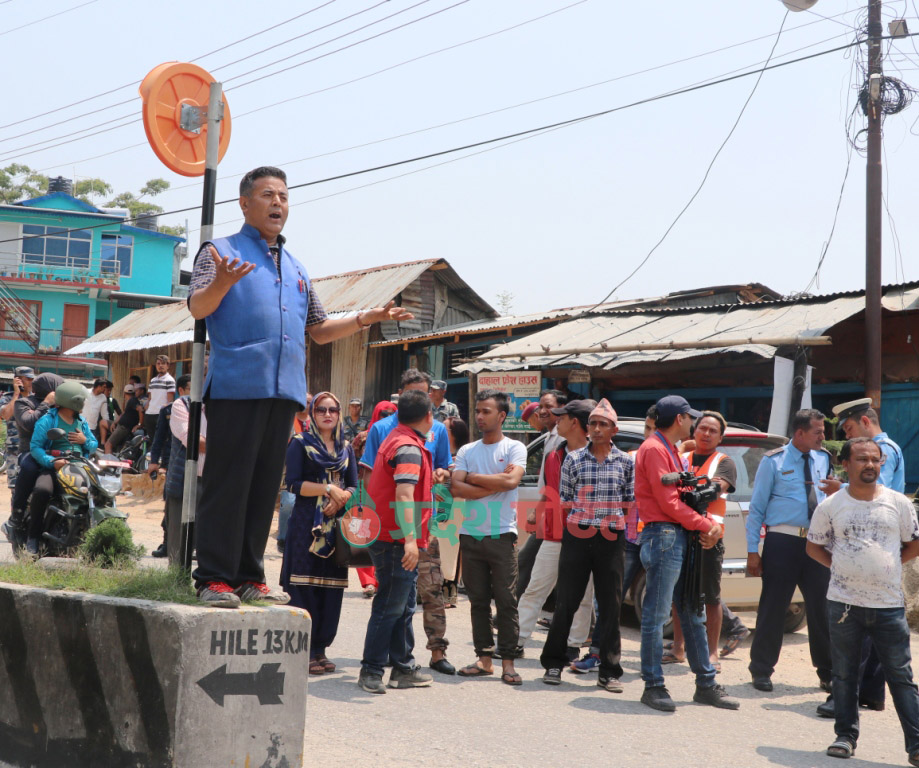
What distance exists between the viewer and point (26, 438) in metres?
9.12

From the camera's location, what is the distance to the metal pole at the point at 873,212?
12.2m

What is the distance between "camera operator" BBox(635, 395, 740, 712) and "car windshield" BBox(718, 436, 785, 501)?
78.3 inches

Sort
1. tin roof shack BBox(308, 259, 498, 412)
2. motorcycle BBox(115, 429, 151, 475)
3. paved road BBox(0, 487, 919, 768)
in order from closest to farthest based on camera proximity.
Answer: paved road BBox(0, 487, 919, 768)
motorcycle BBox(115, 429, 151, 475)
tin roof shack BBox(308, 259, 498, 412)

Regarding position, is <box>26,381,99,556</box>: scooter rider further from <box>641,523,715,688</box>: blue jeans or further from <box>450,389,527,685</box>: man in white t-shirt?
<box>641,523,715,688</box>: blue jeans

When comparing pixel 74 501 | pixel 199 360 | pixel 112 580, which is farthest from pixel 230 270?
pixel 74 501

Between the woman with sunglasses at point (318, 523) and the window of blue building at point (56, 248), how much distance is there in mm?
39710

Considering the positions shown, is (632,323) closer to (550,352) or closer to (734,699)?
(550,352)

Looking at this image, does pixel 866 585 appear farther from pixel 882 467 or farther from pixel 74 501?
pixel 74 501

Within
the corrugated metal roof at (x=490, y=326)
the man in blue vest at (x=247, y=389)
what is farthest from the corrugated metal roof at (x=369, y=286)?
the man in blue vest at (x=247, y=389)

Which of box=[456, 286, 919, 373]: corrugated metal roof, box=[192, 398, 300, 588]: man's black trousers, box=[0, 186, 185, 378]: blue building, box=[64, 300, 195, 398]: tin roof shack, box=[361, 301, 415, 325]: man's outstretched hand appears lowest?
box=[192, 398, 300, 588]: man's black trousers

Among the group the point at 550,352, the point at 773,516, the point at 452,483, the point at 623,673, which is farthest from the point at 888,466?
the point at 550,352

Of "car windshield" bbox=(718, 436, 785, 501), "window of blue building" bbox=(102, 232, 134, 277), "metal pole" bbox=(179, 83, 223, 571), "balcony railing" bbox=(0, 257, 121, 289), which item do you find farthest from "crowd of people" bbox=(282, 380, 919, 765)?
"window of blue building" bbox=(102, 232, 134, 277)

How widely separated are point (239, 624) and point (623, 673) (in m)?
4.14

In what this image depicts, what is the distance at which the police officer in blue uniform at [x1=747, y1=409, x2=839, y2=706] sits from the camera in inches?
278
